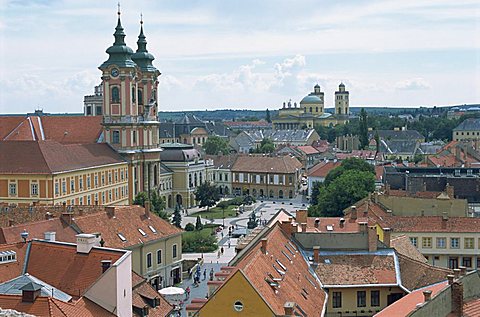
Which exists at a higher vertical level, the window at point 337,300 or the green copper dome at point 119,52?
the green copper dome at point 119,52

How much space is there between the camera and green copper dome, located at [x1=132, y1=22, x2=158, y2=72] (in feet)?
314

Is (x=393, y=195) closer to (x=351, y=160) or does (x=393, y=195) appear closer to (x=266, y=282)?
(x=351, y=160)

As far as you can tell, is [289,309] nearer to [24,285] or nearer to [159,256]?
[24,285]

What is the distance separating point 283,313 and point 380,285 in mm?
9823

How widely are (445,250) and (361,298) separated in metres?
17.3

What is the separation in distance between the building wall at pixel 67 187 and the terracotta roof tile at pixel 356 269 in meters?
39.0

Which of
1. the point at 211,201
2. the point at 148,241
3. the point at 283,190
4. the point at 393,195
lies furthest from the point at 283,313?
the point at 283,190

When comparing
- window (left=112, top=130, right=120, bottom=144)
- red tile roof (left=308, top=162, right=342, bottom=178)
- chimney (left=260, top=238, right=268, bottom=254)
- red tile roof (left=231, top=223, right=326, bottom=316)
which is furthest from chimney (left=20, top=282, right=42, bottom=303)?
red tile roof (left=308, top=162, right=342, bottom=178)

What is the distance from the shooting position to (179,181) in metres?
104

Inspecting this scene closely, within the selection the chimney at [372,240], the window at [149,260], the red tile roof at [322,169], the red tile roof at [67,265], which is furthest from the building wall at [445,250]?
the red tile roof at [322,169]

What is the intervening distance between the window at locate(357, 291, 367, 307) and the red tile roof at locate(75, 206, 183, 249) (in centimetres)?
1444

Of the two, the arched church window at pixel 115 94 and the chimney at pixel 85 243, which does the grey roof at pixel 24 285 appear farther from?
the arched church window at pixel 115 94

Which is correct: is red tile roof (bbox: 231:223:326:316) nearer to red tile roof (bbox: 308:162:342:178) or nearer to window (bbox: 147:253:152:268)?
window (bbox: 147:253:152:268)

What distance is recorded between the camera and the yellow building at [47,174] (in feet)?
231
